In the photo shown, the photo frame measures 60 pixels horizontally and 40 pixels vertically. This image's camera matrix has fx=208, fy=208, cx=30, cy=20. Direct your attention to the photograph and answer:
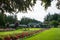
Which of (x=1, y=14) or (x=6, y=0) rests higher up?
(x=6, y=0)

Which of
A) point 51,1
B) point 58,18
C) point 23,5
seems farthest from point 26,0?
point 58,18

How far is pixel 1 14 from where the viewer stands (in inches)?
482

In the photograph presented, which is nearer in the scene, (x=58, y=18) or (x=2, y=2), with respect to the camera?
(x=2, y=2)

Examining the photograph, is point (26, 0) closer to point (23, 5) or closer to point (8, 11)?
point (23, 5)

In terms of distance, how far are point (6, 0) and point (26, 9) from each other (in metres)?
1.25

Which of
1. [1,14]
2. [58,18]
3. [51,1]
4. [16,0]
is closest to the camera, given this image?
[16,0]

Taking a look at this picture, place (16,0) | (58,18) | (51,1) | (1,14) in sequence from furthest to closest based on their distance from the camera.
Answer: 1. (58,18)
2. (51,1)
3. (1,14)
4. (16,0)

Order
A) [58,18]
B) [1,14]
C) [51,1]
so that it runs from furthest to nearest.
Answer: [58,18]
[51,1]
[1,14]

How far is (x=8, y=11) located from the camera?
11.8 metres

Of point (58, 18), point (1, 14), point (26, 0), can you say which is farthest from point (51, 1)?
point (58, 18)

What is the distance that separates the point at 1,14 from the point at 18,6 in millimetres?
1344

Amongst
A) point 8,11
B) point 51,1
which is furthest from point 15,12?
point 51,1

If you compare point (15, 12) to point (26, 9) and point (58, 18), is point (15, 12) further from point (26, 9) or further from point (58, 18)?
point (58, 18)

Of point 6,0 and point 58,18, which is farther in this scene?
point 58,18
